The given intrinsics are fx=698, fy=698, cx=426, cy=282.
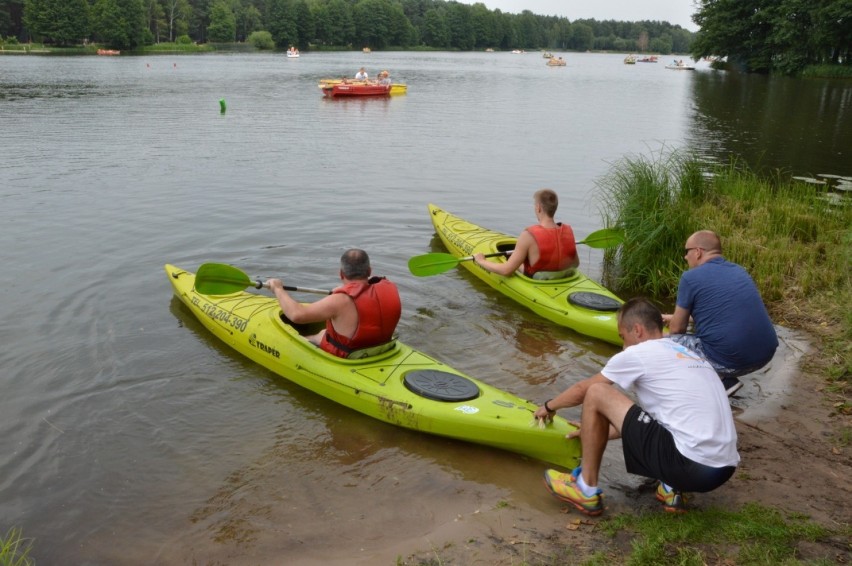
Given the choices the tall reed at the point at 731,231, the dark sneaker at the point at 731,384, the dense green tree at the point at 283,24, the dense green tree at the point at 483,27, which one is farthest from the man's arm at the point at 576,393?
the dense green tree at the point at 483,27

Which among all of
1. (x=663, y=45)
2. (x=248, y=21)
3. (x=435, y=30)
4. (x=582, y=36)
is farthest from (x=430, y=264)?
(x=663, y=45)

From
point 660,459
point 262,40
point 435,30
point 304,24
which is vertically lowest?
point 660,459

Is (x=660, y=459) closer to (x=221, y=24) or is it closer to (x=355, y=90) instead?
(x=355, y=90)

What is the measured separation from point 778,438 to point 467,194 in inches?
397

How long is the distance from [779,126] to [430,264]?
65.6 ft

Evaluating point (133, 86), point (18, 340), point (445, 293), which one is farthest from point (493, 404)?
point (133, 86)

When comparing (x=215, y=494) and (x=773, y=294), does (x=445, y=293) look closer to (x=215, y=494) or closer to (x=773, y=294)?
(x=773, y=294)

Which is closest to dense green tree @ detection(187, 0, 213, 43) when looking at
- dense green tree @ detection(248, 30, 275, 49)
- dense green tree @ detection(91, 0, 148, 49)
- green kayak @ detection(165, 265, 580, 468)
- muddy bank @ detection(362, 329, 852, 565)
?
dense green tree @ detection(248, 30, 275, 49)

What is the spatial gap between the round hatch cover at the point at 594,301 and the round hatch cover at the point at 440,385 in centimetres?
245

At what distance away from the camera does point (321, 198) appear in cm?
1385

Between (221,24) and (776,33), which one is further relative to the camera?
(221,24)

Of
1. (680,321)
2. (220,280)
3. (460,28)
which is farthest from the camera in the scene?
(460,28)

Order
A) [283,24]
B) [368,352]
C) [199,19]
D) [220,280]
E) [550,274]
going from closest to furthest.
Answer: [368,352]
[220,280]
[550,274]
[283,24]
[199,19]

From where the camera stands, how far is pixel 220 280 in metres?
7.39
